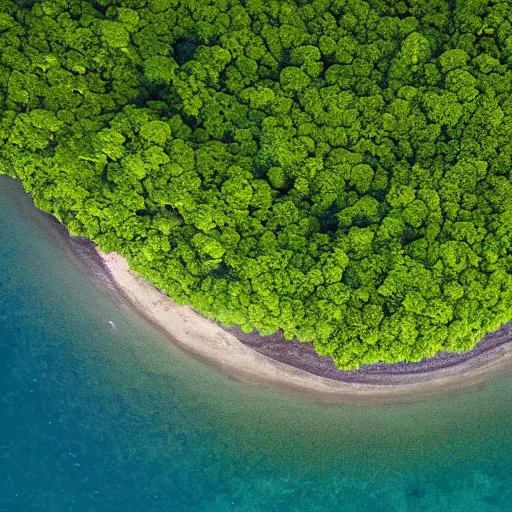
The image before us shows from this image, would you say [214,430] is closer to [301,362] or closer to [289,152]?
[301,362]

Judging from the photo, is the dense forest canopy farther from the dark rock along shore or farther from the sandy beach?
the sandy beach

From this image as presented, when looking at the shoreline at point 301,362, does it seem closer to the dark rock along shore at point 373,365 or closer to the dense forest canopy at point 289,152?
the dark rock along shore at point 373,365

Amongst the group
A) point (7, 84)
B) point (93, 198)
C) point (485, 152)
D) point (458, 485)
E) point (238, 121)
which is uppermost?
point (485, 152)

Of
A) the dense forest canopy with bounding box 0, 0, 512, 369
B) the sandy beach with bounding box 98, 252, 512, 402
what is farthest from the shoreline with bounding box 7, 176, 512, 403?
the dense forest canopy with bounding box 0, 0, 512, 369

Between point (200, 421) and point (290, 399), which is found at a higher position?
point (290, 399)

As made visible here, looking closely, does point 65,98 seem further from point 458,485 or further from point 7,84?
point 458,485

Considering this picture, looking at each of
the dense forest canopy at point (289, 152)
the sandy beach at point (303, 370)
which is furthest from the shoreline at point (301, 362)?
the dense forest canopy at point (289, 152)

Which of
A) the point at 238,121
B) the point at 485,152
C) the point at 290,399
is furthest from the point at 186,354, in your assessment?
the point at 485,152
